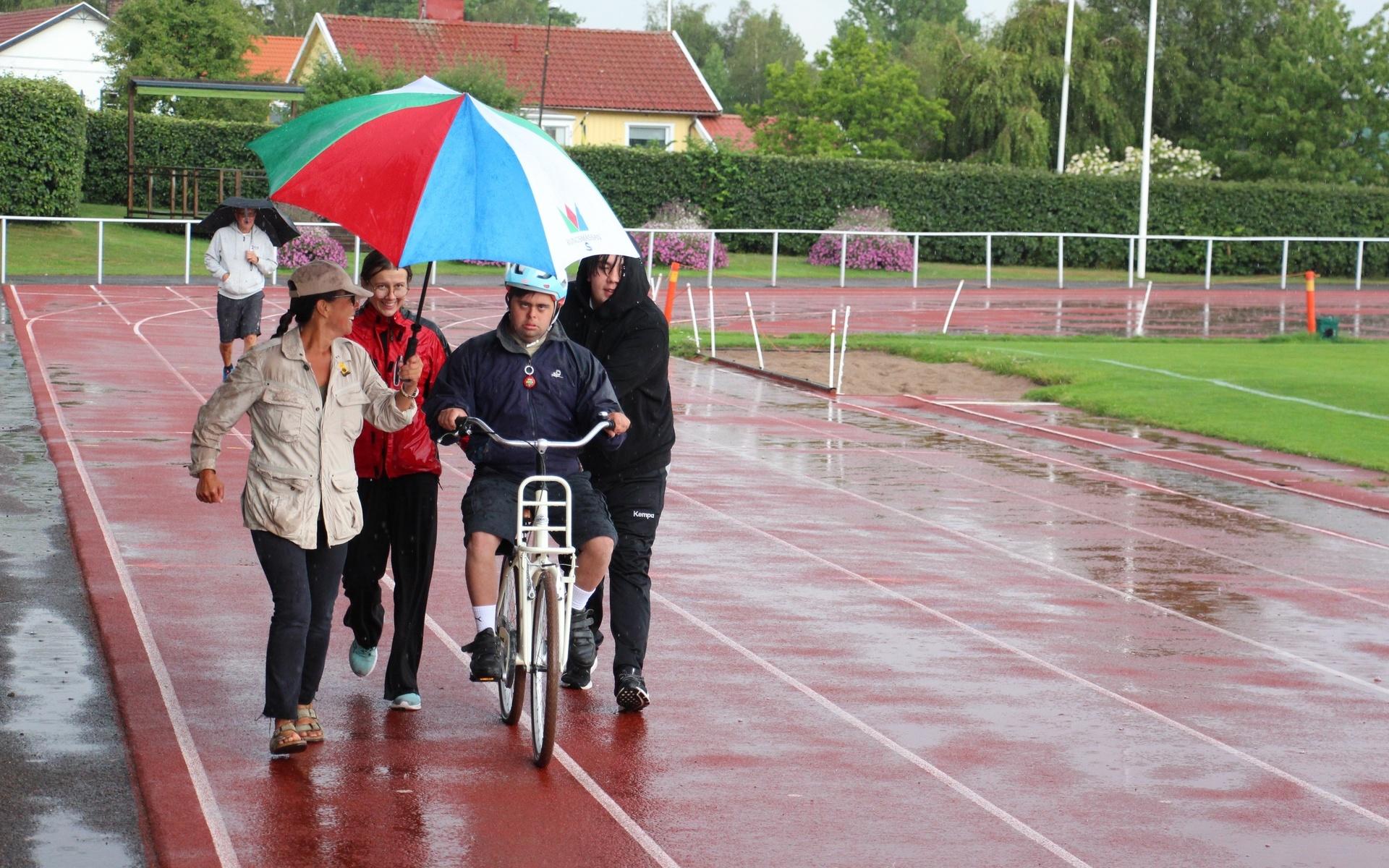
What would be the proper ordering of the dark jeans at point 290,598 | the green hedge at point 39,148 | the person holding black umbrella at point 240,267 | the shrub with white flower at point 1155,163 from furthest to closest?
the shrub with white flower at point 1155,163, the green hedge at point 39,148, the person holding black umbrella at point 240,267, the dark jeans at point 290,598

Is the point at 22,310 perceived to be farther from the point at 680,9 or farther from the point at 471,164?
the point at 680,9

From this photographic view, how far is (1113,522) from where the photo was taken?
1284cm

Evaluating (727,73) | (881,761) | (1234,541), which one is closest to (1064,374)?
(1234,541)

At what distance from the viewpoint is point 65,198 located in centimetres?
3722

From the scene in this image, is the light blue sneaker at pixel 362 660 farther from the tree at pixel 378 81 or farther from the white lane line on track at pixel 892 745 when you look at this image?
the tree at pixel 378 81

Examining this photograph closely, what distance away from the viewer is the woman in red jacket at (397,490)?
271 inches

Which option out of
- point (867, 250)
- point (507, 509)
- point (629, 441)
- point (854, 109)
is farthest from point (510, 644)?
point (854, 109)

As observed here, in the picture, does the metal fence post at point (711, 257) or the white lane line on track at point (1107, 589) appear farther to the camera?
the metal fence post at point (711, 257)

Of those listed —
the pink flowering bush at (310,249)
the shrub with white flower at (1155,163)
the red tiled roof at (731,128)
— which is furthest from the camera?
the red tiled roof at (731,128)

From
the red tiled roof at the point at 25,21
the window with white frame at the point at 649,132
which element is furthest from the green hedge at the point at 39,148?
the red tiled roof at the point at 25,21

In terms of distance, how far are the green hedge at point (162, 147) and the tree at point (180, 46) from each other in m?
4.09

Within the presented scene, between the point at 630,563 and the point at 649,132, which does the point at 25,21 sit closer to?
the point at 649,132

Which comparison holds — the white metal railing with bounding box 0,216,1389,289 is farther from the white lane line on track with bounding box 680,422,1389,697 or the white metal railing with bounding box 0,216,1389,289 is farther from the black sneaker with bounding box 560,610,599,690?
the black sneaker with bounding box 560,610,599,690

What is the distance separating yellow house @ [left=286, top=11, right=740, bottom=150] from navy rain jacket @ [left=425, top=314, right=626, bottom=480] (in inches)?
1983
